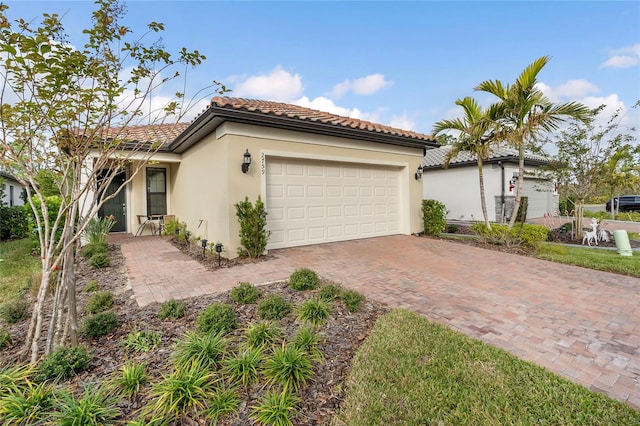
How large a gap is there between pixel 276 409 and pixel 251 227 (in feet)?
16.2

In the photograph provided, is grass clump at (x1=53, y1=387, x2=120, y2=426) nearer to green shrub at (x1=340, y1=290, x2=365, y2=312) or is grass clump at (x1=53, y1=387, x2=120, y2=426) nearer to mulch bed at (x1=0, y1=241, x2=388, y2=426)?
mulch bed at (x1=0, y1=241, x2=388, y2=426)

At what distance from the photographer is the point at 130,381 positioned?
2.36 meters

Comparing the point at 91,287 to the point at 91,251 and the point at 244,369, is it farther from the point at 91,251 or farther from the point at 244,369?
the point at 244,369

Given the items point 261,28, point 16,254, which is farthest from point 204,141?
point 16,254

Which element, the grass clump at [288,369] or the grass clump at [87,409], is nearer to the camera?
the grass clump at [87,409]

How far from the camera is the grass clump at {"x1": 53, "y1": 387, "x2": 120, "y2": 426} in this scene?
196 centimetres

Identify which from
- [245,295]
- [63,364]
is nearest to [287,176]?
[245,295]

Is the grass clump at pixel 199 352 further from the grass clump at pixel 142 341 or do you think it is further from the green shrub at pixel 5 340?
the green shrub at pixel 5 340

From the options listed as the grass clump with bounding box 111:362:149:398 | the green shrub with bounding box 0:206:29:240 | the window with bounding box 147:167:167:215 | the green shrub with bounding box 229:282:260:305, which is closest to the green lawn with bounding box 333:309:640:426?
the grass clump with bounding box 111:362:149:398

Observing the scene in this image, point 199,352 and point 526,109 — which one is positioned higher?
point 526,109

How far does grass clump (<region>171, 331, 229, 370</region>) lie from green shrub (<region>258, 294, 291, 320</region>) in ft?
2.41

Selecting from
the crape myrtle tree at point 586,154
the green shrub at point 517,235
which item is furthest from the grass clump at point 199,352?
the crape myrtle tree at point 586,154

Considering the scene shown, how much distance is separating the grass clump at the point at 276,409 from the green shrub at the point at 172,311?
6.10ft

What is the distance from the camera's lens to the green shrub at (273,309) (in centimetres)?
356
